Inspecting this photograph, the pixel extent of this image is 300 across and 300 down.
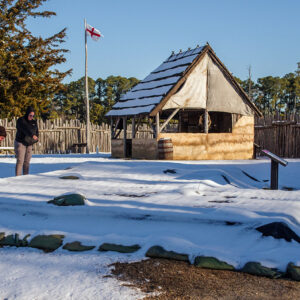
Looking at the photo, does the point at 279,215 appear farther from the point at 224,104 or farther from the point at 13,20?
the point at 13,20

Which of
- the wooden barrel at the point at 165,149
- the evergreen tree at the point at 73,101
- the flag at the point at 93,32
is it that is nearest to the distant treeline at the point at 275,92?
the evergreen tree at the point at 73,101

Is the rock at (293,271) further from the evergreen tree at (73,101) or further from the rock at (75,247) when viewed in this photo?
the evergreen tree at (73,101)

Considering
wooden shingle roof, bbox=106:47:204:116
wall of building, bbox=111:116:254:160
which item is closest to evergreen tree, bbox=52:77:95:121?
wooden shingle roof, bbox=106:47:204:116

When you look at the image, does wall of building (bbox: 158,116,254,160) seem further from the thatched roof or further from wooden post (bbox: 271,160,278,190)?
wooden post (bbox: 271,160,278,190)

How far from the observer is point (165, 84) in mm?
14273

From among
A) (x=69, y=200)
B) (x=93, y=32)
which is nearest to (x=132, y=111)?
(x=93, y=32)

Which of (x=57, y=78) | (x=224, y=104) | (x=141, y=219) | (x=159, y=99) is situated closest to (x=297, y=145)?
(x=224, y=104)

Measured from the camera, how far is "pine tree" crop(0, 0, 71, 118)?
52.5ft

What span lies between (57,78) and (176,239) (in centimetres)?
1611

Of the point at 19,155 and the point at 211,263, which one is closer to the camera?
the point at 211,263

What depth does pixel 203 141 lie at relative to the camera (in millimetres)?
14148

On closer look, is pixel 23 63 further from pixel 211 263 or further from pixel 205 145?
pixel 211 263

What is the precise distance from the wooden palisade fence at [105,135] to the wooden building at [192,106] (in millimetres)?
1387

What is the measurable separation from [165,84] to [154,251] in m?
11.6
